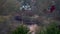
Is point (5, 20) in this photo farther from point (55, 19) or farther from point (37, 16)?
point (55, 19)

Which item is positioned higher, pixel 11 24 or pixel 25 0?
pixel 25 0

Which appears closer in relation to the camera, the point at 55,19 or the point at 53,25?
the point at 53,25

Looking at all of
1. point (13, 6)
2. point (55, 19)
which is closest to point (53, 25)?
point (55, 19)

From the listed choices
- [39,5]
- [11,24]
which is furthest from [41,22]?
[11,24]

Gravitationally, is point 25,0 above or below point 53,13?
above

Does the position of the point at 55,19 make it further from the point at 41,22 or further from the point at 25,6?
the point at 25,6

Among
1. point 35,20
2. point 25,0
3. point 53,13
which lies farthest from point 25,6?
point 53,13

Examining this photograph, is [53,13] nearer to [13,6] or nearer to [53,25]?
[53,25]
